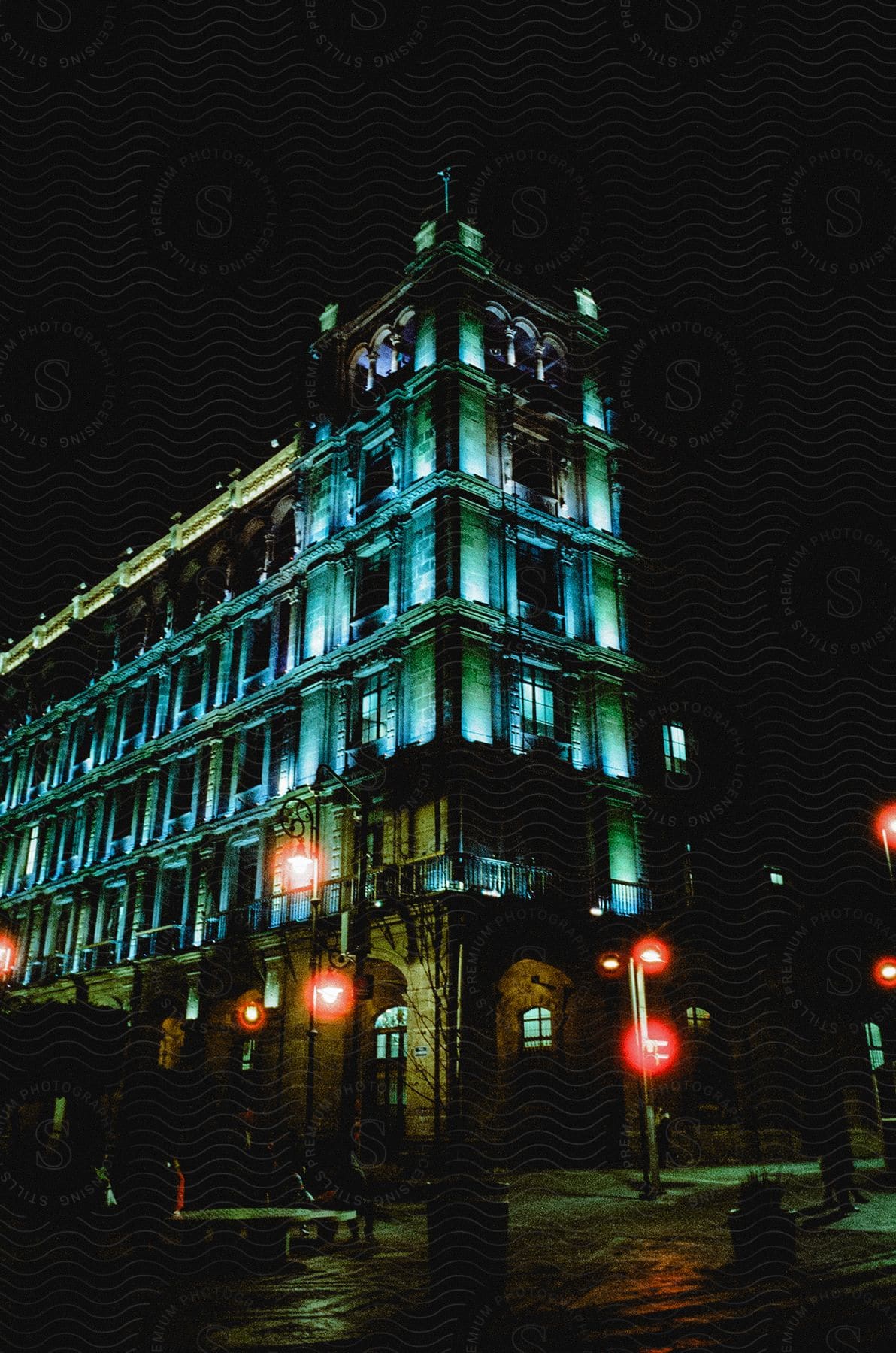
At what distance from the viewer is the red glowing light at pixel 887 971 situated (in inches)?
770

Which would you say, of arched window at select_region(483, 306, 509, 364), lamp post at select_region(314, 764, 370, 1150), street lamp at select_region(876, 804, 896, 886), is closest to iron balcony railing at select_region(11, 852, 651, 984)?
lamp post at select_region(314, 764, 370, 1150)

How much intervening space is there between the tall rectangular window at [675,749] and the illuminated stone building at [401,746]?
2.17 metres

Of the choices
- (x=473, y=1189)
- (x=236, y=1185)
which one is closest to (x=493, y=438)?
(x=236, y=1185)

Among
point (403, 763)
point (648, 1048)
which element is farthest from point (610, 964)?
point (403, 763)

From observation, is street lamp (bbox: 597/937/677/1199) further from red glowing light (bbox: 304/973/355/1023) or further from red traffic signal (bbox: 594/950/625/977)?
red glowing light (bbox: 304/973/355/1023)

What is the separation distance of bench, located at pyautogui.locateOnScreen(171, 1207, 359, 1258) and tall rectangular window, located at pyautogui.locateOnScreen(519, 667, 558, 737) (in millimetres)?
14460

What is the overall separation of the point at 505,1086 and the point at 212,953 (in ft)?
37.4

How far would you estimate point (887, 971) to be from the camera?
19.6 metres

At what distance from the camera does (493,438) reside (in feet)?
96.9

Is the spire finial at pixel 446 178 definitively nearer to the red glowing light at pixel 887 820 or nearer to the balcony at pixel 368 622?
the balcony at pixel 368 622

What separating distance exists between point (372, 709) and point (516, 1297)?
726 inches

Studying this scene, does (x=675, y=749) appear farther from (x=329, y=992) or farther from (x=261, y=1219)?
(x=261, y=1219)

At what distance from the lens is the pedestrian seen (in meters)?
24.5

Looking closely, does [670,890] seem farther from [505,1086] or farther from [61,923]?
[61,923]
